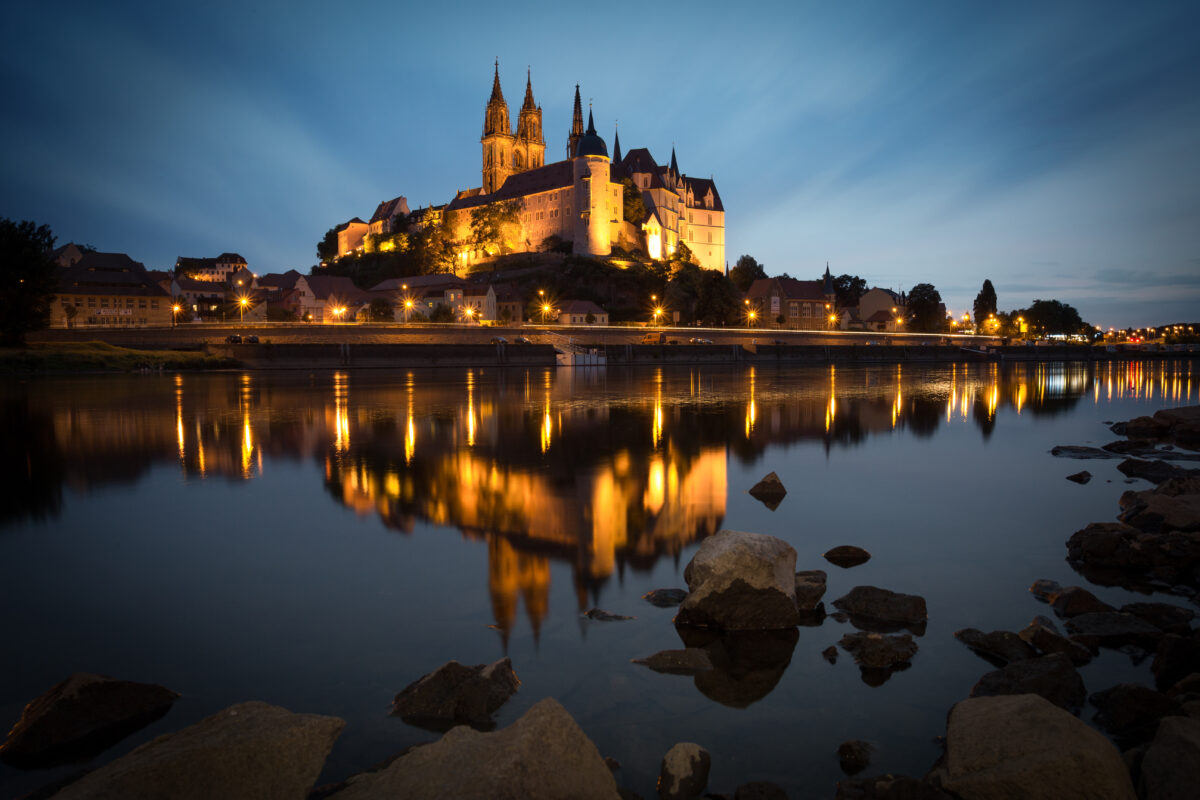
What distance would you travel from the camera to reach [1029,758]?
12.9ft

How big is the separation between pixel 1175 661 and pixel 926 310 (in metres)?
137

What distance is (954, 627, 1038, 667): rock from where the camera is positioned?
6191 mm

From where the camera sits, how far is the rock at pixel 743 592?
6.79m

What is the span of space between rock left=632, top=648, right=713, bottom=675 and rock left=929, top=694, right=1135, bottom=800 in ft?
6.79

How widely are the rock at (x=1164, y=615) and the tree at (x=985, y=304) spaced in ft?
489

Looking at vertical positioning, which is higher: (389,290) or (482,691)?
(389,290)

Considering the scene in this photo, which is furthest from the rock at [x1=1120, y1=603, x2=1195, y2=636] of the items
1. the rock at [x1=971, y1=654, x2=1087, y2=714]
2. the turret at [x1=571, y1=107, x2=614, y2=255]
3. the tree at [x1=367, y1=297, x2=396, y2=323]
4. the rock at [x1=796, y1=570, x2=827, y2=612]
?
the turret at [x1=571, y1=107, x2=614, y2=255]

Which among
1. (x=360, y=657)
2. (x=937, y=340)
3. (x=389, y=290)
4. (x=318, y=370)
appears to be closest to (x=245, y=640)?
(x=360, y=657)

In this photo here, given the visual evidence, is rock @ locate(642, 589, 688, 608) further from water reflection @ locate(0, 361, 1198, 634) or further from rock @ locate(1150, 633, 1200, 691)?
rock @ locate(1150, 633, 1200, 691)

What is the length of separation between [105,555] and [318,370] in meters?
58.5

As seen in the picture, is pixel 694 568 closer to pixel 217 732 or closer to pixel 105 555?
pixel 217 732

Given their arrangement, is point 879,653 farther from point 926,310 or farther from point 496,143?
point 496,143

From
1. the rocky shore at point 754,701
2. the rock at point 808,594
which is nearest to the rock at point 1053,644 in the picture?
the rocky shore at point 754,701

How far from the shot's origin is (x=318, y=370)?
64375mm
